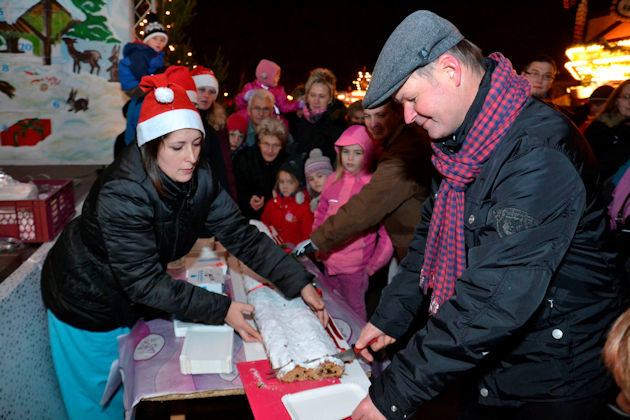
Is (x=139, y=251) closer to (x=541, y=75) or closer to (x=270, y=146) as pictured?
(x=270, y=146)

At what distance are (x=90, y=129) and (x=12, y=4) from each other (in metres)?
1.16

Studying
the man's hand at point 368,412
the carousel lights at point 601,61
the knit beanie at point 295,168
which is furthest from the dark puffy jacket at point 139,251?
the carousel lights at point 601,61

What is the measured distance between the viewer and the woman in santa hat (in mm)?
1459

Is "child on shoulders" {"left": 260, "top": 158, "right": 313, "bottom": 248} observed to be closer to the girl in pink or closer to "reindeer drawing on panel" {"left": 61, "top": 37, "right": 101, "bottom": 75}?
the girl in pink

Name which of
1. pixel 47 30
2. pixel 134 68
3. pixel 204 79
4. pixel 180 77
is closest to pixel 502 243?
pixel 180 77

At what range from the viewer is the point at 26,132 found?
3881mm

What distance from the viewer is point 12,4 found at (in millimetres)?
3707

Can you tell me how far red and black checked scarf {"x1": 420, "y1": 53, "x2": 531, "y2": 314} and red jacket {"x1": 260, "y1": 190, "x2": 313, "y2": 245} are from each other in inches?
75.1

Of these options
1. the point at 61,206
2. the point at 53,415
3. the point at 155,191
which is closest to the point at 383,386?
the point at 155,191

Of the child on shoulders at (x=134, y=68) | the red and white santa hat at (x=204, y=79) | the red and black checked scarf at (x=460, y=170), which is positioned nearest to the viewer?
the red and black checked scarf at (x=460, y=170)

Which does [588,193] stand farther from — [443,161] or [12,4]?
[12,4]

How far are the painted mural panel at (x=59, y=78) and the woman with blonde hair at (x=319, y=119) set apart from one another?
171cm

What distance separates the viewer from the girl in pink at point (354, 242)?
273 centimetres

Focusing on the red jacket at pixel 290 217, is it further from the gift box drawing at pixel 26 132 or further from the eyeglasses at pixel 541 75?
the gift box drawing at pixel 26 132
